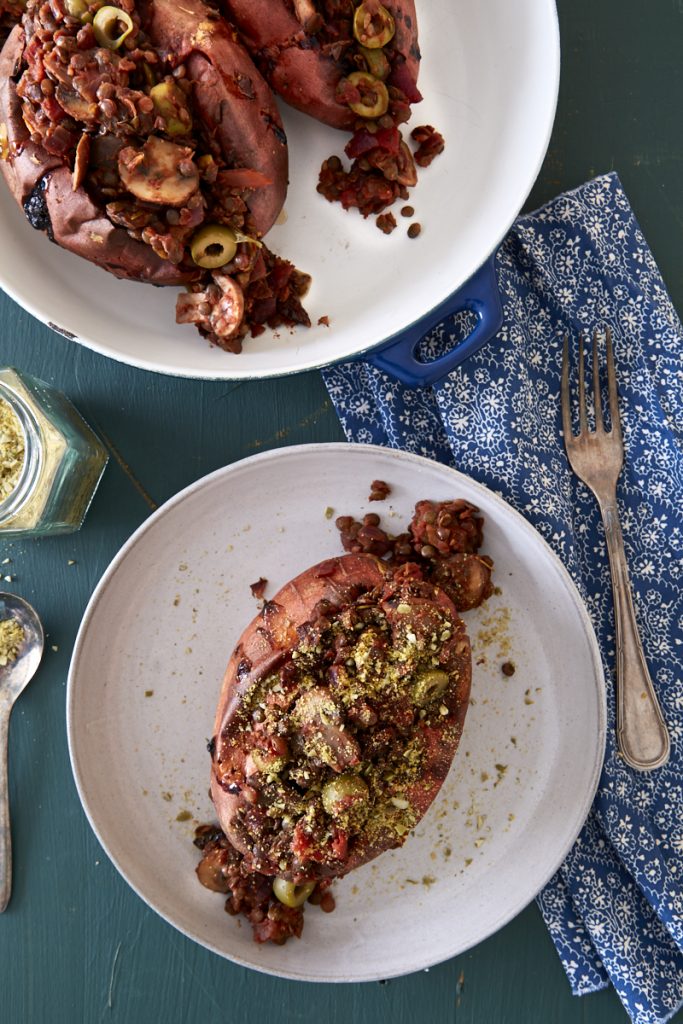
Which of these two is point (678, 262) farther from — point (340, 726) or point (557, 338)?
point (340, 726)

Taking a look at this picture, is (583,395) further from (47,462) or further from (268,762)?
(47,462)

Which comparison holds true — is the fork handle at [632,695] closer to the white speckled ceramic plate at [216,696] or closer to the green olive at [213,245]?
the white speckled ceramic plate at [216,696]

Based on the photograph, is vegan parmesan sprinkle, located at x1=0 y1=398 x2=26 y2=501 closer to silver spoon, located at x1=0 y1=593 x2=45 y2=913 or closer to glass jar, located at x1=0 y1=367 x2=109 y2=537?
glass jar, located at x1=0 y1=367 x2=109 y2=537

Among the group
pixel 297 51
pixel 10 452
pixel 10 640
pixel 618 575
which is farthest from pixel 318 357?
pixel 10 640

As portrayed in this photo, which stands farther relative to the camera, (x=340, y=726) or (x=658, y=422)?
(x=658, y=422)

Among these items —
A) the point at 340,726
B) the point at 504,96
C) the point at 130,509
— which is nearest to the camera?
the point at 340,726

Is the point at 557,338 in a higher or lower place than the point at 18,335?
lower

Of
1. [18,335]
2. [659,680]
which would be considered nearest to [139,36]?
[18,335]

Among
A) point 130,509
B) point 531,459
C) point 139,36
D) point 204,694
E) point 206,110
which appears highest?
point 139,36
